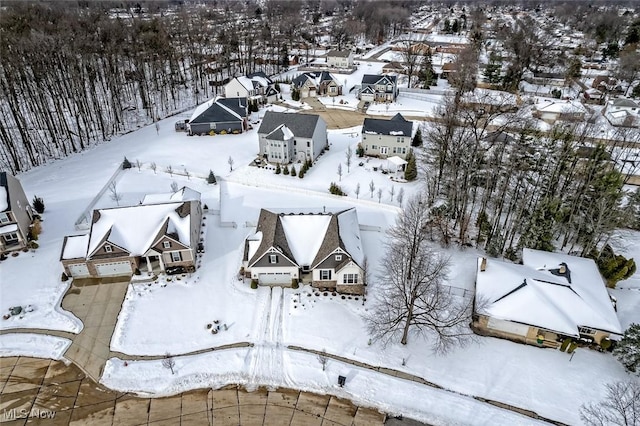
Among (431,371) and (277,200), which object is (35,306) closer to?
(277,200)

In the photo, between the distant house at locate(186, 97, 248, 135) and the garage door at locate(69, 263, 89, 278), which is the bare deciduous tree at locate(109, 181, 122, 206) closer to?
the garage door at locate(69, 263, 89, 278)

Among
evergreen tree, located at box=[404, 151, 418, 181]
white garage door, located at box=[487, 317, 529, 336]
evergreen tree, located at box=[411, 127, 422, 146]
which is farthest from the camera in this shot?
evergreen tree, located at box=[411, 127, 422, 146]

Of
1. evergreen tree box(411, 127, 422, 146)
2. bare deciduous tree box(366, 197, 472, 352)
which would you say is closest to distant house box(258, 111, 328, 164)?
evergreen tree box(411, 127, 422, 146)

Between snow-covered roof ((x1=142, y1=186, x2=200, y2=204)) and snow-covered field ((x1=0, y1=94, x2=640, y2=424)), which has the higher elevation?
snow-covered roof ((x1=142, y1=186, x2=200, y2=204))

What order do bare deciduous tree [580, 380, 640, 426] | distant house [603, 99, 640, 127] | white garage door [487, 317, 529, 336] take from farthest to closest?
distant house [603, 99, 640, 127], white garage door [487, 317, 529, 336], bare deciduous tree [580, 380, 640, 426]

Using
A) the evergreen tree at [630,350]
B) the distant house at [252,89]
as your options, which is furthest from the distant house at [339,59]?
the evergreen tree at [630,350]

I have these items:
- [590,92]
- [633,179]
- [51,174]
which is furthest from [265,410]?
[590,92]

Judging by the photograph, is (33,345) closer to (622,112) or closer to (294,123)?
(294,123)

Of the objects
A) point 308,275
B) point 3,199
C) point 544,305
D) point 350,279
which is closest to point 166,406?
point 308,275
